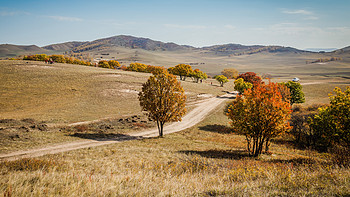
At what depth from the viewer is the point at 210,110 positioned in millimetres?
57750

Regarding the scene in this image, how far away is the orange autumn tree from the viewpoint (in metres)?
20.3

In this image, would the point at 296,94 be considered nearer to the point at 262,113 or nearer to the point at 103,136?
the point at 262,113

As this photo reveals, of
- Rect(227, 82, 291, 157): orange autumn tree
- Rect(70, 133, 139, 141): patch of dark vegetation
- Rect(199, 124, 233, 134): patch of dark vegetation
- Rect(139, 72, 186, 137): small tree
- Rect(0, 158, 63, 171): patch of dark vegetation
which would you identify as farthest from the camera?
Rect(199, 124, 233, 134): patch of dark vegetation

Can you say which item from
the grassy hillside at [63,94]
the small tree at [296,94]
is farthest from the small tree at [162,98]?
the small tree at [296,94]

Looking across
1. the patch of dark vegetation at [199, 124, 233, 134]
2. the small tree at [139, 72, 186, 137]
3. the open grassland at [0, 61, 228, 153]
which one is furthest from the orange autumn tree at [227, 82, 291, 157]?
the open grassland at [0, 61, 228, 153]

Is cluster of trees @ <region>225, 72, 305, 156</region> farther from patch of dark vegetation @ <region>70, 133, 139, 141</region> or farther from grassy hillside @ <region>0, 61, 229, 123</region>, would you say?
grassy hillside @ <region>0, 61, 229, 123</region>

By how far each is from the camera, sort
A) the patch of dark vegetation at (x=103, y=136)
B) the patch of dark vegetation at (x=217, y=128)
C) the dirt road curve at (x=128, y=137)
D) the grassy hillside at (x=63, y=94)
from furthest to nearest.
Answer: the grassy hillside at (x=63, y=94)
the patch of dark vegetation at (x=217, y=128)
the patch of dark vegetation at (x=103, y=136)
the dirt road curve at (x=128, y=137)

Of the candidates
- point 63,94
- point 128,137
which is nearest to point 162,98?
point 128,137

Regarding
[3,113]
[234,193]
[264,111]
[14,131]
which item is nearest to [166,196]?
[234,193]

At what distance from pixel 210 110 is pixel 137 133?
28.8m

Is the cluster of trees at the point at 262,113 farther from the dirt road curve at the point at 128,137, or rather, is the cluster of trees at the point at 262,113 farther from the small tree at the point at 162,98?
the dirt road curve at the point at 128,137

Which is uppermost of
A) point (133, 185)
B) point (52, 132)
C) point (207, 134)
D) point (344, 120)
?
point (133, 185)

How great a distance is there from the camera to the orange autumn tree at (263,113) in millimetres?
20312

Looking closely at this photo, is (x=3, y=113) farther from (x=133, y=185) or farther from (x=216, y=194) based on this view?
(x=216, y=194)
